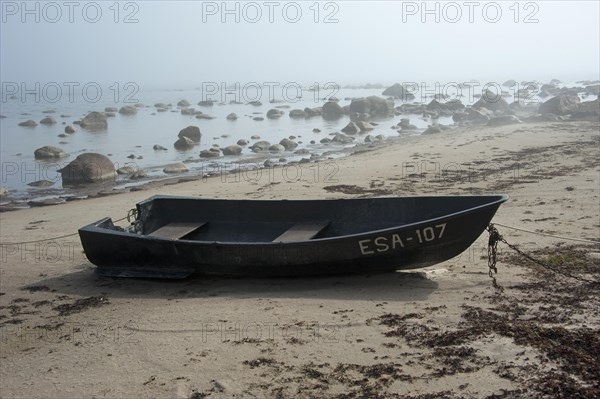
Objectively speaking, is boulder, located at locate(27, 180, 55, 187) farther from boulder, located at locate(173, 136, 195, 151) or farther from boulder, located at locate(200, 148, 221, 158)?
boulder, located at locate(173, 136, 195, 151)

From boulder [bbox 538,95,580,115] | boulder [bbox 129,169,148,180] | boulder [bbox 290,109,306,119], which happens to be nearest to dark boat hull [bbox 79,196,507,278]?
boulder [bbox 129,169,148,180]

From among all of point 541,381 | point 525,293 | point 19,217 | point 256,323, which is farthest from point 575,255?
point 19,217

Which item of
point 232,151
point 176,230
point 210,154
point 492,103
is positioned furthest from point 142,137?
point 176,230

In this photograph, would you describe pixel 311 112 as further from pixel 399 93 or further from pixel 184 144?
pixel 399 93

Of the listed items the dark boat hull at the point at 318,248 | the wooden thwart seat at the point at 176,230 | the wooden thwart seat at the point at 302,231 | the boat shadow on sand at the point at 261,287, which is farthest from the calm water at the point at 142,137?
Result: the wooden thwart seat at the point at 302,231

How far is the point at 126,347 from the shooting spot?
6.66 metres

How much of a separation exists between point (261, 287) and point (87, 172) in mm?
13292

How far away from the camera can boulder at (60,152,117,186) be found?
19.9m

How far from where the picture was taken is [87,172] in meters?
20.0

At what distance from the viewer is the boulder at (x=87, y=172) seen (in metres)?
19.9

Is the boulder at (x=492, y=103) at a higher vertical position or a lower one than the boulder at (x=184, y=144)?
higher

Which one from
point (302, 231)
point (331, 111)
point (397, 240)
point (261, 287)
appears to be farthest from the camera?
point (331, 111)

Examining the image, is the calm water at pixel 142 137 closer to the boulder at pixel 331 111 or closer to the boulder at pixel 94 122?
the boulder at pixel 94 122

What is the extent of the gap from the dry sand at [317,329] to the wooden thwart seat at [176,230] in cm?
90
